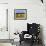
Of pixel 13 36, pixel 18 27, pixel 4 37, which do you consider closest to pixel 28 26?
pixel 18 27

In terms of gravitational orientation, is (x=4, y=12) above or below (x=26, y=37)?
above

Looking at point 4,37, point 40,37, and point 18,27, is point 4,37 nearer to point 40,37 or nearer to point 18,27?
point 18,27

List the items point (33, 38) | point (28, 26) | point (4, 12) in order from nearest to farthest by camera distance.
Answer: point (33, 38), point (28, 26), point (4, 12)

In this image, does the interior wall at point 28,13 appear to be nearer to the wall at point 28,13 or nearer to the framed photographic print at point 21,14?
the wall at point 28,13

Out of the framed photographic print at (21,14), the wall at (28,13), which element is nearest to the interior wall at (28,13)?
the wall at (28,13)

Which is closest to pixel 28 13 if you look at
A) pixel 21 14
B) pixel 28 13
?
pixel 28 13

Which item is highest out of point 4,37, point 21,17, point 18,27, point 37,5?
point 37,5

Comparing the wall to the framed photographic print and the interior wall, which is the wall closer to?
the interior wall

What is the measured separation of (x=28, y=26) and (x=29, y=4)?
1.27 meters

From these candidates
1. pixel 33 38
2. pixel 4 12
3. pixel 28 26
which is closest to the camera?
Result: pixel 33 38

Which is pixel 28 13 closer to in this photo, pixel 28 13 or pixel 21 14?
pixel 28 13

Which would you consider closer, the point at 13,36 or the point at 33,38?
the point at 33,38

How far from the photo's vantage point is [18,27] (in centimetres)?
706

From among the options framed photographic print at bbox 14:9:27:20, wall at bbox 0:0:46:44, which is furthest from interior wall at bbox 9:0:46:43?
framed photographic print at bbox 14:9:27:20
